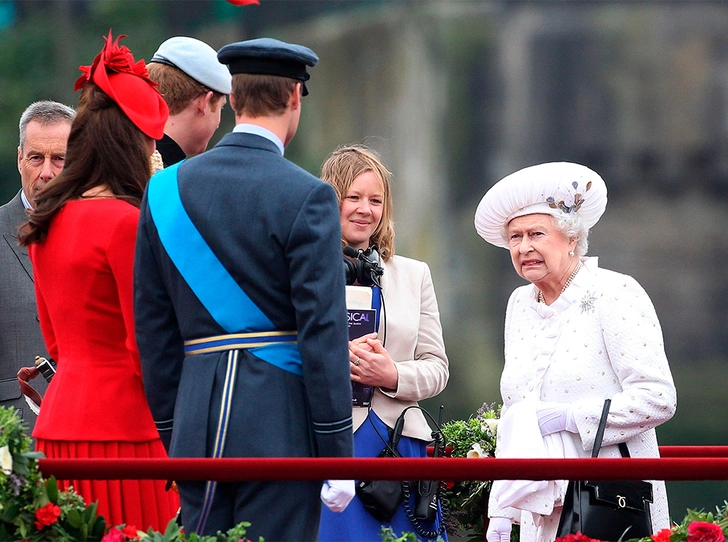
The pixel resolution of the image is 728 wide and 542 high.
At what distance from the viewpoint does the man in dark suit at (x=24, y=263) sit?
3.82 meters

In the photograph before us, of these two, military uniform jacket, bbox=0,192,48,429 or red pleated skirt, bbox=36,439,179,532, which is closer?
red pleated skirt, bbox=36,439,179,532

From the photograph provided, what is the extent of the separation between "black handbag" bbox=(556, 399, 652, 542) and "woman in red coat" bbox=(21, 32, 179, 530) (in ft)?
3.44

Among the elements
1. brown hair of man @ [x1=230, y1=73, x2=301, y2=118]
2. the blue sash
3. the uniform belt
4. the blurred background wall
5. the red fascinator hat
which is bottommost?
the uniform belt

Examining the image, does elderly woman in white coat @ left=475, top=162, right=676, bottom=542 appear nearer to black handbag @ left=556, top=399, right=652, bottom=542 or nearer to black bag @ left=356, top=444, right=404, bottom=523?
black handbag @ left=556, top=399, right=652, bottom=542

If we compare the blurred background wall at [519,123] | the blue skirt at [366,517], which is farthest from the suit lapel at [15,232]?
the blurred background wall at [519,123]

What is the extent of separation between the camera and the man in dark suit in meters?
3.82

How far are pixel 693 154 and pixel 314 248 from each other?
13.8m

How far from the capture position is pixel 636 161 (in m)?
15.5

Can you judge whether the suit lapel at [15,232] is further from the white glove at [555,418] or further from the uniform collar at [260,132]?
the white glove at [555,418]

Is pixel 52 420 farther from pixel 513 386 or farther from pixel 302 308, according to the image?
pixel 513 386

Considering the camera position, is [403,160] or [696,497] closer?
[403,160]

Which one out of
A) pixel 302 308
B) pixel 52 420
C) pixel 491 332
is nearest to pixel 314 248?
pixel 302 308

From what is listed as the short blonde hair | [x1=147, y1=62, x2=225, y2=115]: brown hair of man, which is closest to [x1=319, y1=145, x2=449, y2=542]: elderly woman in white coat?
the short blonde hair

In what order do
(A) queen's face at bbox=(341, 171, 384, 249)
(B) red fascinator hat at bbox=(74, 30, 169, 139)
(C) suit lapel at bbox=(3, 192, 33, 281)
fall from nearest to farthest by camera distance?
(B) red fascinator hat at bbox=(74, 30, 169, 139), (A) queen's face at bbox=(341, 171, 384, 249), (C) suit lapel at bbox=(3, 192, 33, 281)
